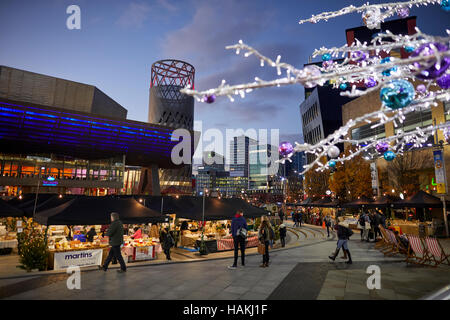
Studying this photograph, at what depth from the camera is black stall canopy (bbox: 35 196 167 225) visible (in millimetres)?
8959

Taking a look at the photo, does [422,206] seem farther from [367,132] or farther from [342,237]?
[367,132]

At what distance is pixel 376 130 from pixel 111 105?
58.6 meters

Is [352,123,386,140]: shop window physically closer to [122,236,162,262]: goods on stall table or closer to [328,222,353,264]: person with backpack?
[328,222,353,264]: person with backpack

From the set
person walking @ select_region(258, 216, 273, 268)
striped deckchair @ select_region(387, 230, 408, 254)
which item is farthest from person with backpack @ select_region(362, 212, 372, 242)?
person walking @ select_region(258, 216, 273, 268)

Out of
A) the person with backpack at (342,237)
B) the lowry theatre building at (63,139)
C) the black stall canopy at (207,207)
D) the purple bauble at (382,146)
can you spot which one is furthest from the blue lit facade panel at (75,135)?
the purple bauble at (382,146)

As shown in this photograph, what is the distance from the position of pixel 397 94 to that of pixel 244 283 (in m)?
5.62

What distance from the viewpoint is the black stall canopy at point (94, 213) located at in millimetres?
8959

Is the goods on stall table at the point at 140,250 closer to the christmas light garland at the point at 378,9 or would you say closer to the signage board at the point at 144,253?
the signage board at the point at 144,253

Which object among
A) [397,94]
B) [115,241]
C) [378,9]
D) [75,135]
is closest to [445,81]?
[397,94]

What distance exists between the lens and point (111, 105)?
64688 mm

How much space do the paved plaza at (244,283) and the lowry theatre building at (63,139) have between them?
38.9 m

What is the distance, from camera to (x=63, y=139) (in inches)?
1748
